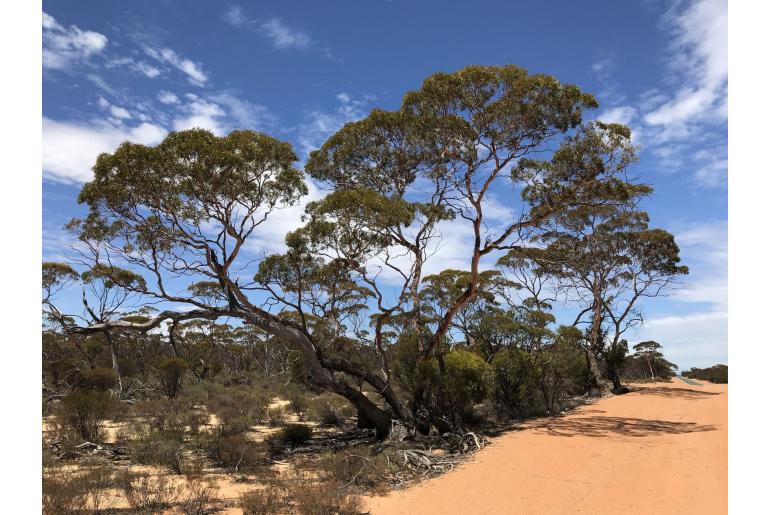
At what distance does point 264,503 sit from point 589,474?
18.1 feet

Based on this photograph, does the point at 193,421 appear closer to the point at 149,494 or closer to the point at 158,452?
the point at 158,452

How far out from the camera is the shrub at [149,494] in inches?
269

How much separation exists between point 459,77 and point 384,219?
14.8 feet

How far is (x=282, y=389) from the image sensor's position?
86.2 ft

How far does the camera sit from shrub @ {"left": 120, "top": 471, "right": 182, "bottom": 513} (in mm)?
6820

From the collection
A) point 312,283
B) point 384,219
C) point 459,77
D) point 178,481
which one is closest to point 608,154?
point 459,77

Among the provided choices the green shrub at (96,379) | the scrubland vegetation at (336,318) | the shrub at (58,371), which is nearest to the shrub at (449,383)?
the scrubland vegetation at (336,318)

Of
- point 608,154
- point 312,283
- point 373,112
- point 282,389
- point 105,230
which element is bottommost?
point 282,389

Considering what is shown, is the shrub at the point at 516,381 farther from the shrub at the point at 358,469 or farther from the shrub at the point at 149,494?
the shrub at the point at 149,494

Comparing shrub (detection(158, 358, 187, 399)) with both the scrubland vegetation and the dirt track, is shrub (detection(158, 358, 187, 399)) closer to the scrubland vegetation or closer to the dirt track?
the scrubland vegetation

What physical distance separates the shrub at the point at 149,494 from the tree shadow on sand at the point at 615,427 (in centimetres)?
906

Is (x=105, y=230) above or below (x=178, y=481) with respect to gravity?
above
